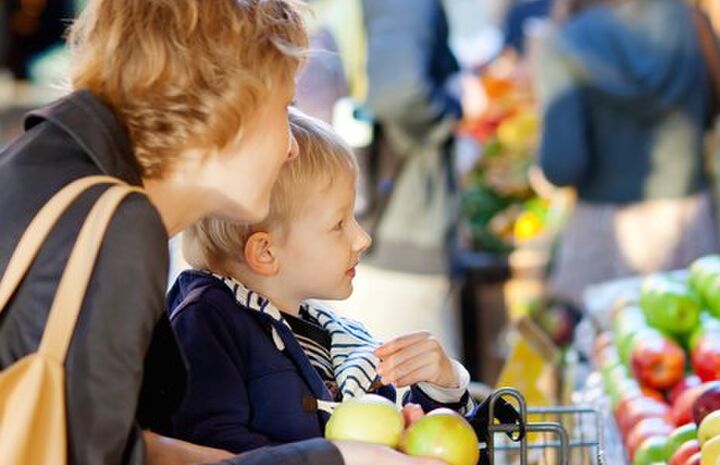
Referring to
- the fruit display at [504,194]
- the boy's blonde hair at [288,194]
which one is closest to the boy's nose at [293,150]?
the boy's blonde hair at [288,194]

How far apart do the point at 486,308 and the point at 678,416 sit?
3768 millimetres

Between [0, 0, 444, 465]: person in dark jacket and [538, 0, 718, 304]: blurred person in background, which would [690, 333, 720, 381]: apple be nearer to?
[0, 0, 444, 465]: person in dark jacket

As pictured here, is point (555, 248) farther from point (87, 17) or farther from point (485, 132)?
point (87, 17)

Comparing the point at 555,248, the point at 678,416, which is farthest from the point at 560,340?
the point at 678,416

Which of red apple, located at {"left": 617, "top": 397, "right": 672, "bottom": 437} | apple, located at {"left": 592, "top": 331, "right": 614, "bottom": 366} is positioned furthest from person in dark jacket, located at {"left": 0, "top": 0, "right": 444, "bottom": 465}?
apple, located at {"left": 592, "top": 331, "right": 614, "bottom": 366}

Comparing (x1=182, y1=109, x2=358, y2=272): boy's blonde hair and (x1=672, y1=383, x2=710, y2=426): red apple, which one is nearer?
(x1=182, y1=109, x2=358, y2=272): boy's blonde hair

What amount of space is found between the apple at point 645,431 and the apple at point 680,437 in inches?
7.5

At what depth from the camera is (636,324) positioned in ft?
13.9

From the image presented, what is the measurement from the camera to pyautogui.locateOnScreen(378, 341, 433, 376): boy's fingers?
2582 mm

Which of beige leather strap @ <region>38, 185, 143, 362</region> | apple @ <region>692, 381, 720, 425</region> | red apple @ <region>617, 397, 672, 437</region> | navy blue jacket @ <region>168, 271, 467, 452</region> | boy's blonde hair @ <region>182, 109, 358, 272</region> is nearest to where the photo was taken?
beige leather strap @ <region>38, 185, 143, 362</region>

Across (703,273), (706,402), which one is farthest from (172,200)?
(703,273)

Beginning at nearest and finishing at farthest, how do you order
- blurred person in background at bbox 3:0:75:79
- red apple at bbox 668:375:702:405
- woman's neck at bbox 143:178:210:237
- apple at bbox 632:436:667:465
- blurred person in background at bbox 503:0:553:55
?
woman's neck at bbox 143:178:210:237 < apple at bbox 632:436:667:465 < red apple at bbox 668:375:702:405 < blurred person in background at bbox 3:0:75:79 < blurred person in background at bbox 503:0:553:55

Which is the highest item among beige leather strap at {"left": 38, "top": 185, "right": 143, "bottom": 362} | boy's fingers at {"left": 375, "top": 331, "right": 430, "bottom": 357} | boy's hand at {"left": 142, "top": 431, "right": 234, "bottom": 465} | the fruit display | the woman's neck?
the woman's neck

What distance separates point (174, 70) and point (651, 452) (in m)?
1.51
